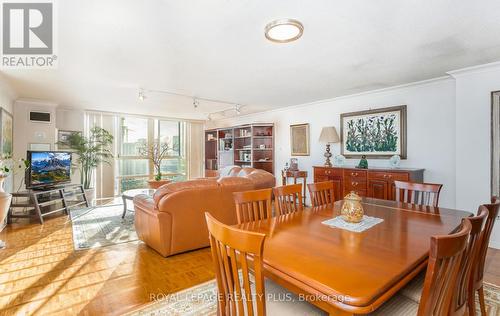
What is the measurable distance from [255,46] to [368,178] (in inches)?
107

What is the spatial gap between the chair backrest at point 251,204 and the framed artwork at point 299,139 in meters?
3.69

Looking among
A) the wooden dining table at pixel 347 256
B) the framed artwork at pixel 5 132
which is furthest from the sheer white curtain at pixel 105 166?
the wooden dining table at pixel 347 256

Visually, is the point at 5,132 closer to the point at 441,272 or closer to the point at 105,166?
the point at 105,166

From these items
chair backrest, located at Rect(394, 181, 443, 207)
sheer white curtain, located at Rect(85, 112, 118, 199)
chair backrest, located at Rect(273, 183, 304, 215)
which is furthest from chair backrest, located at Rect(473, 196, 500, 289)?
sheer white curtain, located at Rect(85, 112, 118, 199)

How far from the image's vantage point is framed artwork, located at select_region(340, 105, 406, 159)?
13.2ft

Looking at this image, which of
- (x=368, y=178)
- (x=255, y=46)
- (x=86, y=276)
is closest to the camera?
(x=86, y=276)

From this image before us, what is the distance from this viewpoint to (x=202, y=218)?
9.82ft

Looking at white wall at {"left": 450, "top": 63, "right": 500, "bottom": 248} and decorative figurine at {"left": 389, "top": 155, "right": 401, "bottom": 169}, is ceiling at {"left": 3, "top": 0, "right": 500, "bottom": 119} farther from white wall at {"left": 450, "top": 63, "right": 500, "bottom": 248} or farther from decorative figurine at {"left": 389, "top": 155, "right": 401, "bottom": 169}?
decorative figurine at {"left": 389, "top": 155, "right": 401, "bottom": 169}

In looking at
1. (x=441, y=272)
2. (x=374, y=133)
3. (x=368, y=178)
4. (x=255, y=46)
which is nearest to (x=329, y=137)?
(x=374, y=133)

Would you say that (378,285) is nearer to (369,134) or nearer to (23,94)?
(369,134)

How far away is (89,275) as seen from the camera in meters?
2.44

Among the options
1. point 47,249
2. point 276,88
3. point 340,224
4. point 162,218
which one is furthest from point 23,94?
point 340,224

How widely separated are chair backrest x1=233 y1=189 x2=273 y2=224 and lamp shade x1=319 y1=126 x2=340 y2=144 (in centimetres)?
300

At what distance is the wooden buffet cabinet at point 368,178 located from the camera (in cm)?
353
